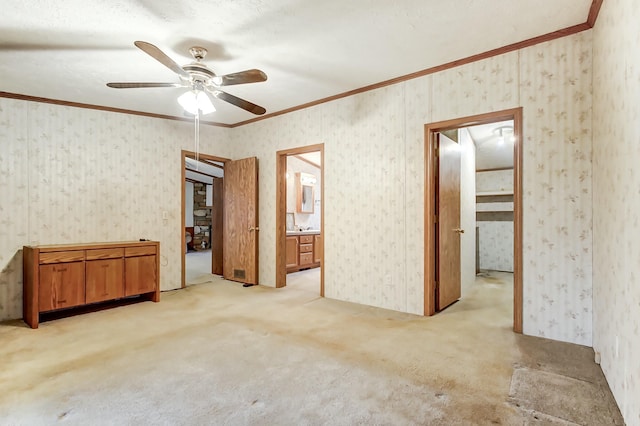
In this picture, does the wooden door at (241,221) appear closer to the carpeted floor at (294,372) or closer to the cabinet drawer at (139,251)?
the cabinet drawer at (139,251)

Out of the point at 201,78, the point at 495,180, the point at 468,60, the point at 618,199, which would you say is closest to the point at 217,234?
the point at 201,78

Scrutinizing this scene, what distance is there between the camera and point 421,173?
3.47 meters

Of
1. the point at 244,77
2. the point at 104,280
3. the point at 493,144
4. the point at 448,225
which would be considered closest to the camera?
the point at 244,77

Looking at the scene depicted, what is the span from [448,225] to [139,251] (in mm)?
3757

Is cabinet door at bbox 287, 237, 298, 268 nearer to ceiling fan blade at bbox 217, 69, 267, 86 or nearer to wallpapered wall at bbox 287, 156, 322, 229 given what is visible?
wallpapered wall at bbox 287, 156, 322, 229

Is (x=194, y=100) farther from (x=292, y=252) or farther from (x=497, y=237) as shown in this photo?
(x=497, y=237)

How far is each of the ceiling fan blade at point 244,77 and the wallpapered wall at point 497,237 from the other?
581 centimetres

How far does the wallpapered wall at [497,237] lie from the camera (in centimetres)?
644

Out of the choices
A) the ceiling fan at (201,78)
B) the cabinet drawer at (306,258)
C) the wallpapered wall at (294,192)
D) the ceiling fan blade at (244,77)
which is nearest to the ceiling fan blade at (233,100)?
the ceiling fan at (201,78)

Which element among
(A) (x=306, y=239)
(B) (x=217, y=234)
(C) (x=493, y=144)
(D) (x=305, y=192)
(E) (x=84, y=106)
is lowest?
(A) (x=306, y=239)

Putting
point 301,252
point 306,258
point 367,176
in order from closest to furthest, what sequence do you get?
point 367,176
point 301,252
point 306,258

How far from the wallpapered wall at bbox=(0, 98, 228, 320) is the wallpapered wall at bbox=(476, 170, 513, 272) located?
5847 mm

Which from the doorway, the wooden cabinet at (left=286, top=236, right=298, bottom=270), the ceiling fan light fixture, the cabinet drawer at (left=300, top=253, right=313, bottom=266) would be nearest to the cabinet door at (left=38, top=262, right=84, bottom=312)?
the doorway

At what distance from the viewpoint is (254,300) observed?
4078 millimetres
